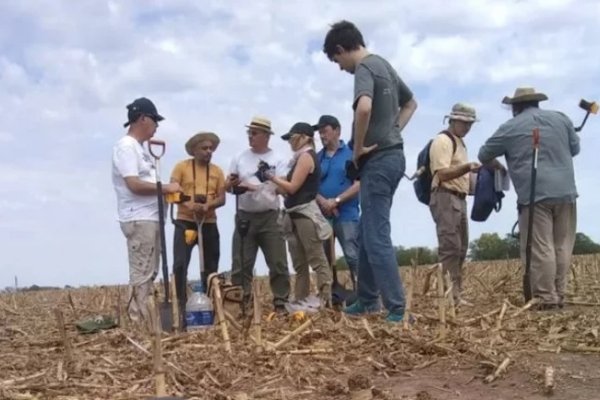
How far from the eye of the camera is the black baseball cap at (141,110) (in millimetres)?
7711

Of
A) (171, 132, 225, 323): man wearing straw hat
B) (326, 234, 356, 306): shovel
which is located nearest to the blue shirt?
(326, 234, 356, 306): shovel

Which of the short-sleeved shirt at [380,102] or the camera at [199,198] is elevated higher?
the short-sleeved shirt at [380,102]

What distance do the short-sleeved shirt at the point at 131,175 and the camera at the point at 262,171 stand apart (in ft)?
4.10

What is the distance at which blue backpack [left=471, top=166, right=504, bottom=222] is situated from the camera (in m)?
8.62

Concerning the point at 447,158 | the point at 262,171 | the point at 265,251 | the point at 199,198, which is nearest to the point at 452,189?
the point at 447,158

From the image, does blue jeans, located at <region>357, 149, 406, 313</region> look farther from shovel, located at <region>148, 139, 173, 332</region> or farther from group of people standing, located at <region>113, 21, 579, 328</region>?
shovel, located at <region>148, 139, 173, 332</region>

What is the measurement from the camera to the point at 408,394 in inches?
180

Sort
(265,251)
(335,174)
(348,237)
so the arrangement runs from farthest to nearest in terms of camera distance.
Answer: (335,174)
(348,237)
(265,251)

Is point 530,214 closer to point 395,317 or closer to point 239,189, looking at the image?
point 395,317

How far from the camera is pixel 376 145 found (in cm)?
681

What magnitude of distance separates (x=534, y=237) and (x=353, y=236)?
76.4 inches

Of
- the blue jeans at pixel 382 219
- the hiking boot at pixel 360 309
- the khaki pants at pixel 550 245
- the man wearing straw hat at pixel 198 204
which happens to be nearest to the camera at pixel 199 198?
the man wearing straw hat at pixel 198 204

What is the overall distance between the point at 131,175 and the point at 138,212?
33cm

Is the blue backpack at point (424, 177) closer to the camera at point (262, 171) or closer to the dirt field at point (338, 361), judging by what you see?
the camera at point (262, 171)
